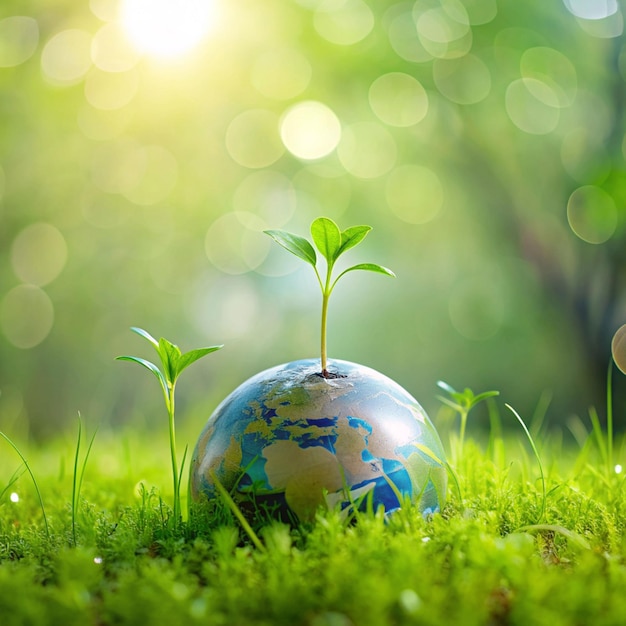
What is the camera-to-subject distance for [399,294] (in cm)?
957

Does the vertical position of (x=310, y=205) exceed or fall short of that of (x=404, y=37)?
it falls short

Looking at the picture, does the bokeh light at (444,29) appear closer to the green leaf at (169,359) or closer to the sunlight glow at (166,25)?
the sunlight glow at (166,25)

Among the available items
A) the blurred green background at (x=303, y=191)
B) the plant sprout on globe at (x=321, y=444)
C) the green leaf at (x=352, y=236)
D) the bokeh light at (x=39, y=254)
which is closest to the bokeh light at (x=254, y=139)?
the blurred green background at (x=303, y=191)

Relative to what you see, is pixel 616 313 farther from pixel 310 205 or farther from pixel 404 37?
pixel 310 205

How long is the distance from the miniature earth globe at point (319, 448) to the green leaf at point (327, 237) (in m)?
0.29

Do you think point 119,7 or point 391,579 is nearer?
point 391,579

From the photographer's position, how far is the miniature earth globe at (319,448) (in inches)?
55.9

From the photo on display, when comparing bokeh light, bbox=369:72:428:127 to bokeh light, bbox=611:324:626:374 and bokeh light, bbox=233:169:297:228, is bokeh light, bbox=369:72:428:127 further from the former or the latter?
bokeh light, bbox=611:324:626:374

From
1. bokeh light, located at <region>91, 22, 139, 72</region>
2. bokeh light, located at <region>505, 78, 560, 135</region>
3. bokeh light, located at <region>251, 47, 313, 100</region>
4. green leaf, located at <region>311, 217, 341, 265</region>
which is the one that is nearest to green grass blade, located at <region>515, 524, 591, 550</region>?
green leaf, located at <region>311, 217, 341, 265</region>

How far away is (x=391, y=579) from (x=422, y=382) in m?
8.74

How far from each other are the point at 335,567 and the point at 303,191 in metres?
7.14

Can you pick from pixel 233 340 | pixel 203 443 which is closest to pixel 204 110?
pixel 233 340

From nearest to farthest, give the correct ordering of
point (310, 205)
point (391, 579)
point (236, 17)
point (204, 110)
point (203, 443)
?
point (391, 579) → point (203, 443) → point (236, 17) → point (204, 110) → point (310, 205)

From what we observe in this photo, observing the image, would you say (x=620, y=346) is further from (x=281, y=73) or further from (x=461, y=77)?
(x=281, y=73)
